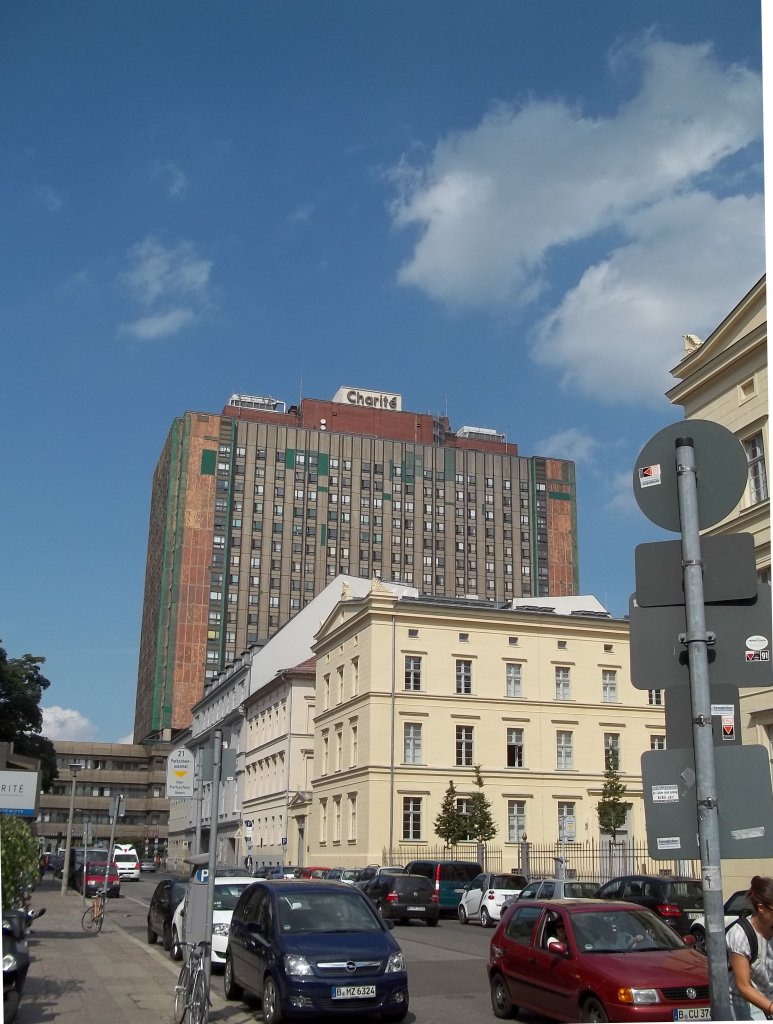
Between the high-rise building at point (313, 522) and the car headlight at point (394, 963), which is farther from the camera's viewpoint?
the high-rise building at point (313, 522)

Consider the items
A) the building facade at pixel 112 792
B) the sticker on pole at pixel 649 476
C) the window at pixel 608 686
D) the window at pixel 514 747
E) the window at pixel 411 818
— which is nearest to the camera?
the sticker on pole at pixel 649 476

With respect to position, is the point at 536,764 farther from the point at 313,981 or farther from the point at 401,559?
the point at 401,559

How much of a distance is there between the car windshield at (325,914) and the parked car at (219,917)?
4.38 metres

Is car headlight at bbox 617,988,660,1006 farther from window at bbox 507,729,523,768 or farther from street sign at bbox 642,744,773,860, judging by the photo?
window at bbox 507,729,523,768

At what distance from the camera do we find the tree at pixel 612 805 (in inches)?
1962

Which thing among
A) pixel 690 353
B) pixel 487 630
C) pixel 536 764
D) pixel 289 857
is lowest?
pixel 289 857

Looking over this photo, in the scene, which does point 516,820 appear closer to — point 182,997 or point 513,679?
point 513,679

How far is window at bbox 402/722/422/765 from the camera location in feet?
177

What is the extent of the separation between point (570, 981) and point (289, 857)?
2239 inches

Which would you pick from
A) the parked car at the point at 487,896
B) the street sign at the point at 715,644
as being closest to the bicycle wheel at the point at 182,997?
the street sign at the point at 715,644

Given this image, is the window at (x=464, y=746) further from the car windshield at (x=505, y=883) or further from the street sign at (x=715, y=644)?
the street sign at (x=715, y=644)

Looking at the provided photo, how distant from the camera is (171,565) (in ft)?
416

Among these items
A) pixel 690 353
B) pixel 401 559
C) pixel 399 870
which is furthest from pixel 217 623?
pixel 690 353

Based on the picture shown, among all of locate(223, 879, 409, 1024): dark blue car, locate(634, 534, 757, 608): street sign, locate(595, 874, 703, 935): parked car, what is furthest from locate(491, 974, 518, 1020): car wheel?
locate(595, 874, 703, 935): parked car
